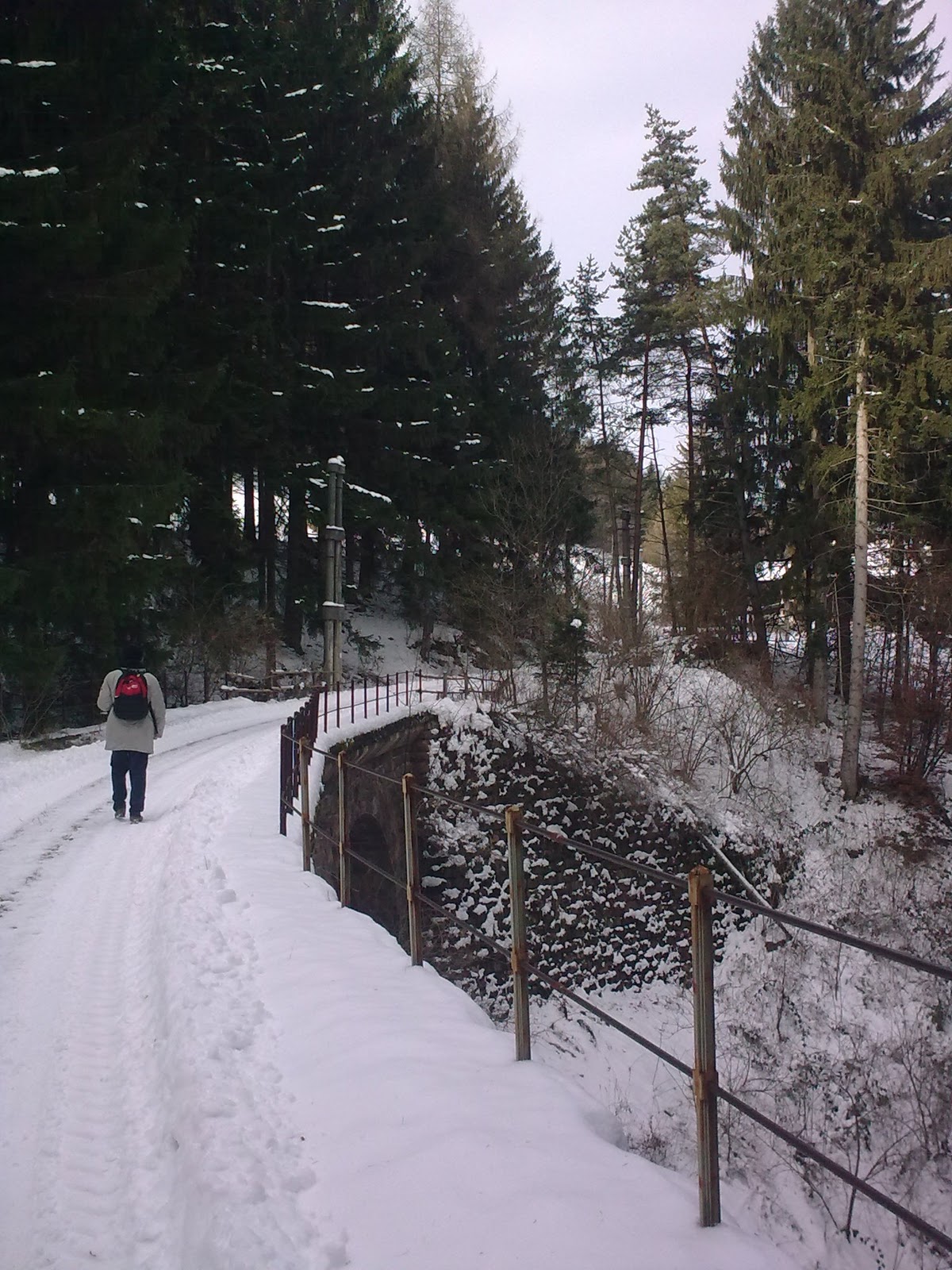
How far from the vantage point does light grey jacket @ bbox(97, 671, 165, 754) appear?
8492mm

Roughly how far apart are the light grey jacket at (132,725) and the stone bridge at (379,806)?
2166 mm

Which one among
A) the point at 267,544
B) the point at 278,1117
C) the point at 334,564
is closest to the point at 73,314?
the point at 334,564

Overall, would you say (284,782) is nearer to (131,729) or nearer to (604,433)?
(131,729)

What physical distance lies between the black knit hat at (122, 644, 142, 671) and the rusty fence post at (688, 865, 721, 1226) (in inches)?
294

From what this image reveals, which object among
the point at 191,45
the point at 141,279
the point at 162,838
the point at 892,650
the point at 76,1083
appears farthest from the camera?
the point at 892,650

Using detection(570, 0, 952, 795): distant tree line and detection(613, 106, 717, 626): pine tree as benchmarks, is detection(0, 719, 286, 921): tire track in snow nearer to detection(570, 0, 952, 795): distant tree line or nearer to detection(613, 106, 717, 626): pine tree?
detection(570, 0, 952, 795): distant tree line

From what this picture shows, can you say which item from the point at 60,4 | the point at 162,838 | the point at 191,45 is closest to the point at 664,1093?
the point at 162,838

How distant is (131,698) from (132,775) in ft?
2.67

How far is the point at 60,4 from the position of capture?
14227 mm

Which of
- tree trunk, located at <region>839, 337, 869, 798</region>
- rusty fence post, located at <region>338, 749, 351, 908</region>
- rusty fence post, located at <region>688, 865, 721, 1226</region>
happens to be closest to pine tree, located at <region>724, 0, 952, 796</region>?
tree trunk, located at <region>839, 337, 869, 798</region>

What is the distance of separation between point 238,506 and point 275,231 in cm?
1131

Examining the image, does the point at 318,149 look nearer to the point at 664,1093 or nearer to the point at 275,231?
the point at 275,231

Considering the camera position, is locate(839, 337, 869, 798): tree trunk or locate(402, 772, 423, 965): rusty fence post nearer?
locate(402, 772, 423, 965): rusty fence post

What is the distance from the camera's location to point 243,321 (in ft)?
78.2
